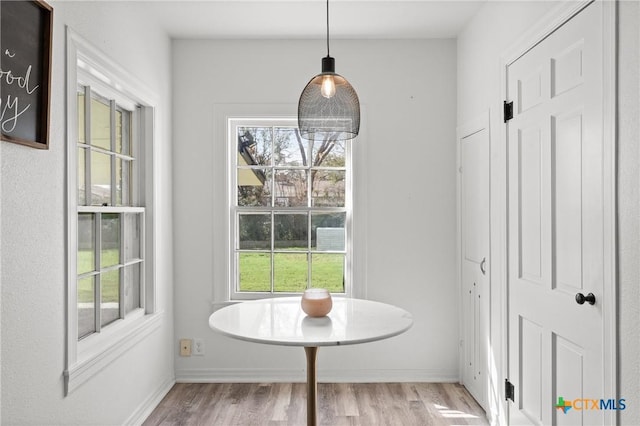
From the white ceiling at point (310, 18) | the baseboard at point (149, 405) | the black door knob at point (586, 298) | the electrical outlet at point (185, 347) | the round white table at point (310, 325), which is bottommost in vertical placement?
the baseboard at point (149, 405)

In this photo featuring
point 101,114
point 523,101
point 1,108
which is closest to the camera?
point 1,108

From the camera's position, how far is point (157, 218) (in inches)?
121

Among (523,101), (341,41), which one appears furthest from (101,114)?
(523,101)

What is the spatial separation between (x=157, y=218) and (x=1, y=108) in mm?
1605

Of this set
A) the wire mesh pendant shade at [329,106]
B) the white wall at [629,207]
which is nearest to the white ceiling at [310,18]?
the wire mesh pendant shade at [329,106]

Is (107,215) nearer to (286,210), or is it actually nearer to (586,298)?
(286,210)

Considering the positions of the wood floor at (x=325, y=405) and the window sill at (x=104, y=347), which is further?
the wood floor at (x=325, y=405)

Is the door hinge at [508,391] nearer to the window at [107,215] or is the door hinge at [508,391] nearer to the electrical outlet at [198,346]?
the electrical outlet at [198,346]

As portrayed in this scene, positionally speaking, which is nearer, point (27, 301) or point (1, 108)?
point (1, 108)

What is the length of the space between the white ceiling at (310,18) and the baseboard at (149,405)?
257 cm

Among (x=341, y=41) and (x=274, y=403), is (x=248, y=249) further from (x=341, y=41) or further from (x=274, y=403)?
(x=341, y=41)

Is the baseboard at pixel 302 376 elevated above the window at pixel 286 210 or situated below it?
below

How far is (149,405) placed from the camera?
289cm

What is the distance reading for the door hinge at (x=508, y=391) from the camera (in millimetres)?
2457
